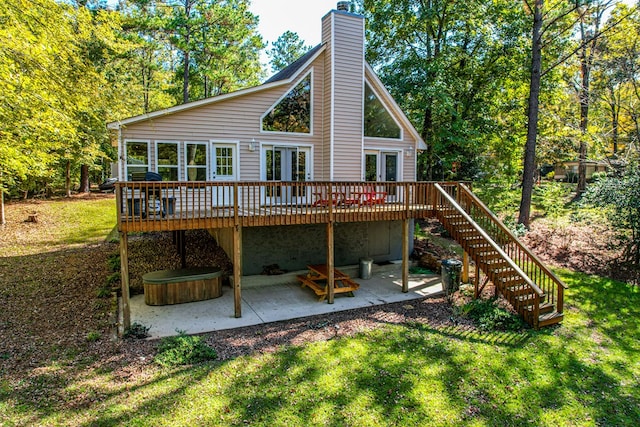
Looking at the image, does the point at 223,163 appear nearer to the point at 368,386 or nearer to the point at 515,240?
the point at 368,386

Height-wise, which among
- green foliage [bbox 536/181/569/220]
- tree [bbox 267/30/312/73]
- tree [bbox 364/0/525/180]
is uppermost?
tree [bbox 267/30/312/73]

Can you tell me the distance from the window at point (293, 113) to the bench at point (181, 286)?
4.85 m

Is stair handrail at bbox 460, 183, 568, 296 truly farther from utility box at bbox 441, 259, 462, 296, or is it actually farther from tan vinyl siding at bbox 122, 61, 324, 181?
tan vinyl siding at bbox 122, 61, 324, 181

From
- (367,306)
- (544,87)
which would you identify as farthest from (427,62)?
(367,306)

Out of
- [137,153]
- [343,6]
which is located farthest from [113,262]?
[343,6]

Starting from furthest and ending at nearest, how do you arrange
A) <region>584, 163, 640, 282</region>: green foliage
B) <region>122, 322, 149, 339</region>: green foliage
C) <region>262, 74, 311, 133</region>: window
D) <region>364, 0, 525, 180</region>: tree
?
1. <region>364, 0, 525, 180</region>: tree
2. <region>262, 74, 311, 133</region>: window
3. <region>584, 163, 640, 282</region>: green foliage
4. <region>122, 322, 149, 339</region>: green foliage

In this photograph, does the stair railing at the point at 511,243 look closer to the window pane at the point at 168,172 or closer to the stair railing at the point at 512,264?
the stair railing at the point at 512,264

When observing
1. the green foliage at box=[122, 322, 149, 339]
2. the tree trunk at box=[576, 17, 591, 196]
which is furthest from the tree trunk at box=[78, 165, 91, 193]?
the tree trunk at box=[576, 17, 591, 196]

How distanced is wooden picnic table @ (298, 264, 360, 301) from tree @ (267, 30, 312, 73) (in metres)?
24.5

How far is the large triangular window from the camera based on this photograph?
13242 millimetres

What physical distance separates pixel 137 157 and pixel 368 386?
842cm

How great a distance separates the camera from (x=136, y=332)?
7570 mm

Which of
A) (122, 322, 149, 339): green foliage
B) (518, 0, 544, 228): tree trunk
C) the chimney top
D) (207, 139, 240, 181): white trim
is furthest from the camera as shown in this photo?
(518, 0, 544, 228): tree trunk

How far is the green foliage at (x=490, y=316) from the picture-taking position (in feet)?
27.6
